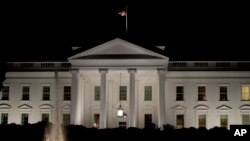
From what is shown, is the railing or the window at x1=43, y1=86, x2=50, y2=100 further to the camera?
the window at x1=43, y1=86, x2=50, y2=100

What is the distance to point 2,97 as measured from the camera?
4656cm

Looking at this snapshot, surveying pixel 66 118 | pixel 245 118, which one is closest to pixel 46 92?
pixel 66 118

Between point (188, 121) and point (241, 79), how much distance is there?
254 inches

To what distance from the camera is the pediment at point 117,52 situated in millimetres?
40594

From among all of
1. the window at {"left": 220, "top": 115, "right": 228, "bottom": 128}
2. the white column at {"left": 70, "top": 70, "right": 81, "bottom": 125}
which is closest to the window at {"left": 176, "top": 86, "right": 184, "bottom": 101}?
the window at {"left": 220, "top": 115, "right": 228, "bottom": 128}

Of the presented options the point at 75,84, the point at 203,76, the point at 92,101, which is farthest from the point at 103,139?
the point at 203,76

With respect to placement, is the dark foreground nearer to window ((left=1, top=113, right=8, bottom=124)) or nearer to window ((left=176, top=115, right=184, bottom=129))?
window ((left=176, top=115, right=184, bottom=129))

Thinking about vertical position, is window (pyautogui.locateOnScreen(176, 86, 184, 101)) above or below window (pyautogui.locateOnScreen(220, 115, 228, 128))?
above

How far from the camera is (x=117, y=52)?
134 ft

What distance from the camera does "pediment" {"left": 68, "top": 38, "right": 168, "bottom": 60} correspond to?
40.6m

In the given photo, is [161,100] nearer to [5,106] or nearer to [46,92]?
[46,92]

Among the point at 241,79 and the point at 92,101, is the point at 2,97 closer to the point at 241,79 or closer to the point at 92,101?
the point at 92,101

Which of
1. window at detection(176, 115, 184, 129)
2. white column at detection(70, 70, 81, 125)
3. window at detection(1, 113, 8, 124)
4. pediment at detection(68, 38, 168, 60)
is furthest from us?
window at detection(1, 113, 8, 124)

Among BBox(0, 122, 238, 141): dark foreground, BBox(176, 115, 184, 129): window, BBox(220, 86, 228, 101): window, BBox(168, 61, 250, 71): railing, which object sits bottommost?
BBox(0, 122, 238, 141): dark foreground
